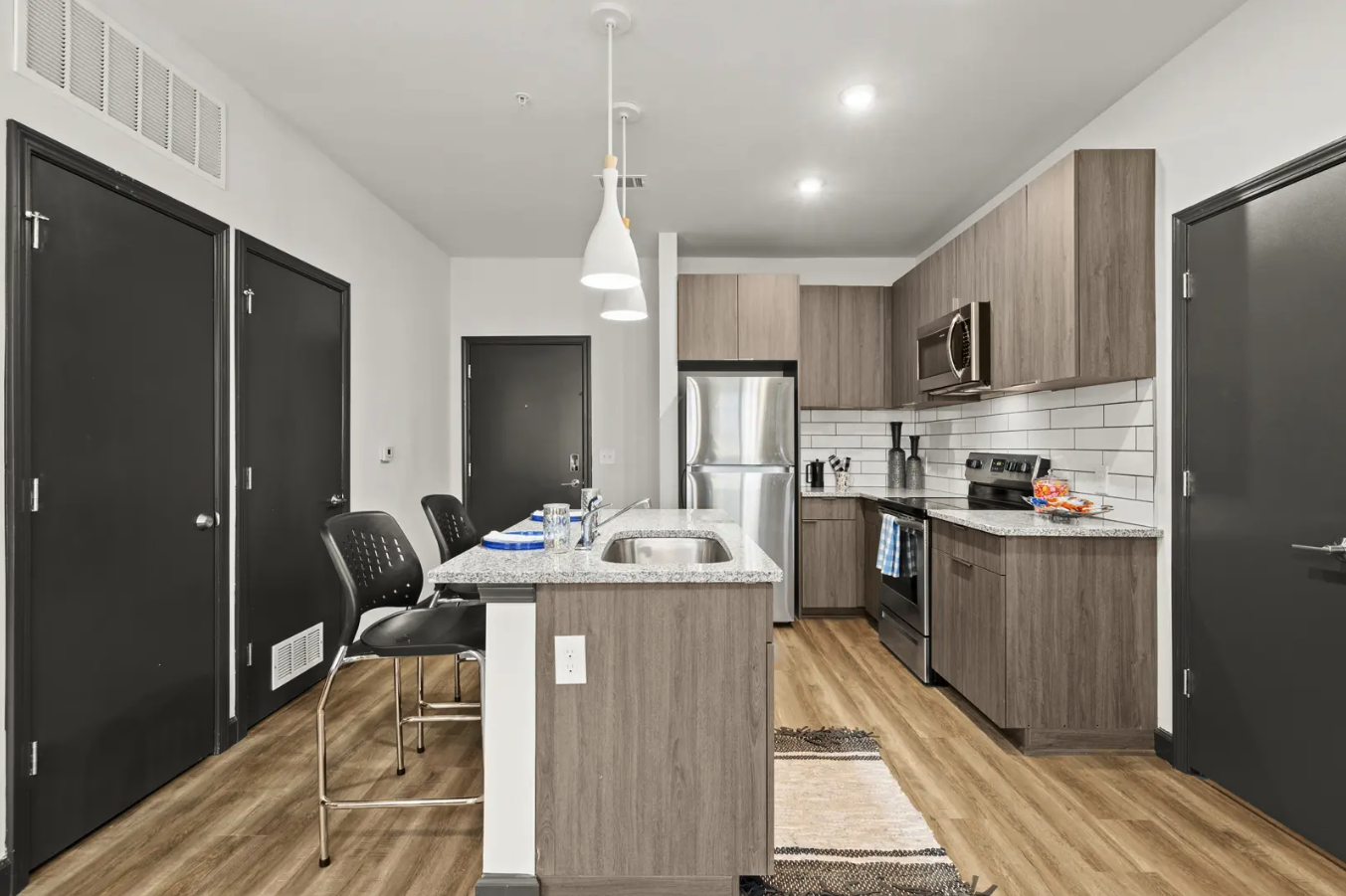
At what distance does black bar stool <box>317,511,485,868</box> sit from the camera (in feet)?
6.33

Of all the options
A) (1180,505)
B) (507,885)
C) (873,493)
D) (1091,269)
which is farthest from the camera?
(873,493)

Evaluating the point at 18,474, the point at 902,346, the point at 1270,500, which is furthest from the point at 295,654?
the point at 902,346

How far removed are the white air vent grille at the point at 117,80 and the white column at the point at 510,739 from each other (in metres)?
2.00

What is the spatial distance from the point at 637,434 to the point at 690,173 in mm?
2215

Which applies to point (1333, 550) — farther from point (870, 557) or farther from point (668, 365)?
point (668, 365)

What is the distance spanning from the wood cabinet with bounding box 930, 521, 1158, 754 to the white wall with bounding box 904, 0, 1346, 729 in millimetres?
77

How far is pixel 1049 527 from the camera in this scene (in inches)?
104

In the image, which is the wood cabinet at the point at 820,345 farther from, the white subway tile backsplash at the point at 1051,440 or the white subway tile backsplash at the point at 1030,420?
the white subway tile backsplash at the point at 1051,440

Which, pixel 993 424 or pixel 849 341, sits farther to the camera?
pixel 849 341

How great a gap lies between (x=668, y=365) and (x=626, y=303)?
1.70m

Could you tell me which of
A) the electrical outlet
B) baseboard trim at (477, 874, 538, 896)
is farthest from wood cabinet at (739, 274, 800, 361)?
baseboard trim at (477, 874, 538, 896)

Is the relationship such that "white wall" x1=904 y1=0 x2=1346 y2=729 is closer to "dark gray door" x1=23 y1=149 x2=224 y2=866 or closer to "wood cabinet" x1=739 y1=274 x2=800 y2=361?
"wood cabinet" x1=739 y1=274 x2=800 y2=361

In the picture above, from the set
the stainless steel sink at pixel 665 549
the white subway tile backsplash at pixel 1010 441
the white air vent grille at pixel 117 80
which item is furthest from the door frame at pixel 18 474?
the white subway tile backsplash at pixel 1010 441

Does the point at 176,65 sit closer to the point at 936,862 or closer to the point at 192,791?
the point at 192,791
